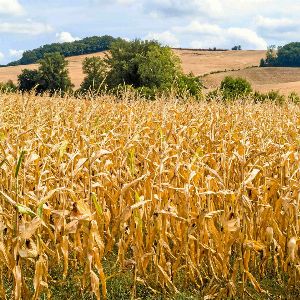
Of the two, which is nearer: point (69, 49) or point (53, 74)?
point (53, 74)

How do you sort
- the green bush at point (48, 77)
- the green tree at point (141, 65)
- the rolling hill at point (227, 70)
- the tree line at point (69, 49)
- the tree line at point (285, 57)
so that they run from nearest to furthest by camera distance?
→ the green tree at point (141, 65) → the green bush at point (48, 77) → the rolling hill at point (227, 70) → the tree line at point (285, 57) → the tree line at point (69, 49)

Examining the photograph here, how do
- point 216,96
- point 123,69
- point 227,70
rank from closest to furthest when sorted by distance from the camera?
point 216,96 → point 123,69 → point 227,70

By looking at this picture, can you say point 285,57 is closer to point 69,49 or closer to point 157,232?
point 69,49

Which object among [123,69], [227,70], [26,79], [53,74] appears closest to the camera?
[123,69]

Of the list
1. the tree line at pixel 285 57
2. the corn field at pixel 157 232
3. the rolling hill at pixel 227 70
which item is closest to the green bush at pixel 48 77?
the rolling hill at pixel 227 70

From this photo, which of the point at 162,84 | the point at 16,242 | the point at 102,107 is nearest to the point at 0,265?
the point at 16,242

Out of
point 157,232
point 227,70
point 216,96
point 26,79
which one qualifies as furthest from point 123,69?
point 157,232

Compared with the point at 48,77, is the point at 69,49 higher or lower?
higher

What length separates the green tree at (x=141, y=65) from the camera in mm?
46719

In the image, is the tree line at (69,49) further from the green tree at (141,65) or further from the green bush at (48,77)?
the green tree at (141,65)

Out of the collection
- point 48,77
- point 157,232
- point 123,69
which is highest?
point 123,69

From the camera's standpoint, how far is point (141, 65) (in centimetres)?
4781

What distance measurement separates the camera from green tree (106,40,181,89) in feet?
153

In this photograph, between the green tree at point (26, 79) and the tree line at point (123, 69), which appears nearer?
the tree line at point (123, 69)
